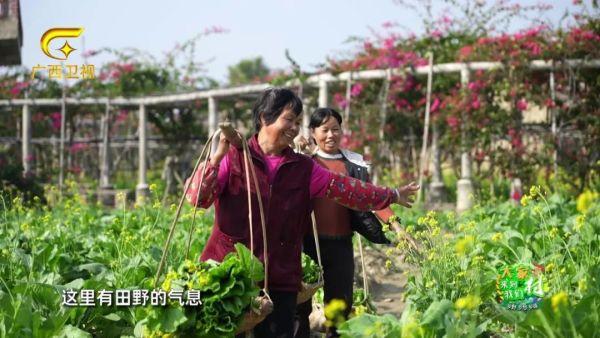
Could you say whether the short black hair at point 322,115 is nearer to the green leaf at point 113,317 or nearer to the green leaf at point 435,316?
the green leaf at point 113,317

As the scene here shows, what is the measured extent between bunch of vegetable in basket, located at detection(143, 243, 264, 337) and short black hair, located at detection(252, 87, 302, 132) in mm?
648

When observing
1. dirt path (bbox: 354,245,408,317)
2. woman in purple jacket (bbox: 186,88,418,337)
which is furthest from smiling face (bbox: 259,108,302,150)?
dirt path (bbox: 354,245,408,317)

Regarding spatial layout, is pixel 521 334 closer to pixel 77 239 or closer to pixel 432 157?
pixel 77 239

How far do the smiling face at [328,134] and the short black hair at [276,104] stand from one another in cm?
97

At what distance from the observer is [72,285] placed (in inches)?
157

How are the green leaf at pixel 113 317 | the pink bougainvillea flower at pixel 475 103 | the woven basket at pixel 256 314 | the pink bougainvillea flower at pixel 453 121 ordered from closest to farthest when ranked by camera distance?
1. the woven basket at pixel 256 314
2. the green leaf at pixel 113 317
3. the pink bougainvillea flower at pixel 475 103
4. the pink bougainvillea flower at pixel 453 121

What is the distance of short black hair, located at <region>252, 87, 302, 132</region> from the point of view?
3.44m

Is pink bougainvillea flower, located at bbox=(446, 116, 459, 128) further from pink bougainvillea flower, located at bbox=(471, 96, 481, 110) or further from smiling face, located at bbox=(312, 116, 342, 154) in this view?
smiling face, located at bbox=(312, 116, 342, 154)

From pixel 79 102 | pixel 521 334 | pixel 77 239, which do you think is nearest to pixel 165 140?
pixel 79 102

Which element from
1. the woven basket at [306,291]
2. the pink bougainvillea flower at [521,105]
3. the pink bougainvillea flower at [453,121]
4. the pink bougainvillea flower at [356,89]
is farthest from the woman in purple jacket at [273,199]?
the pink bougainvillea flower at [356,89]

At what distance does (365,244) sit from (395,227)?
3936 millimetres

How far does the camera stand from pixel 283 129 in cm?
345

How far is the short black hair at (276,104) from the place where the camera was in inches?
135

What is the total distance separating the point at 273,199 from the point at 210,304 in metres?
0.63
